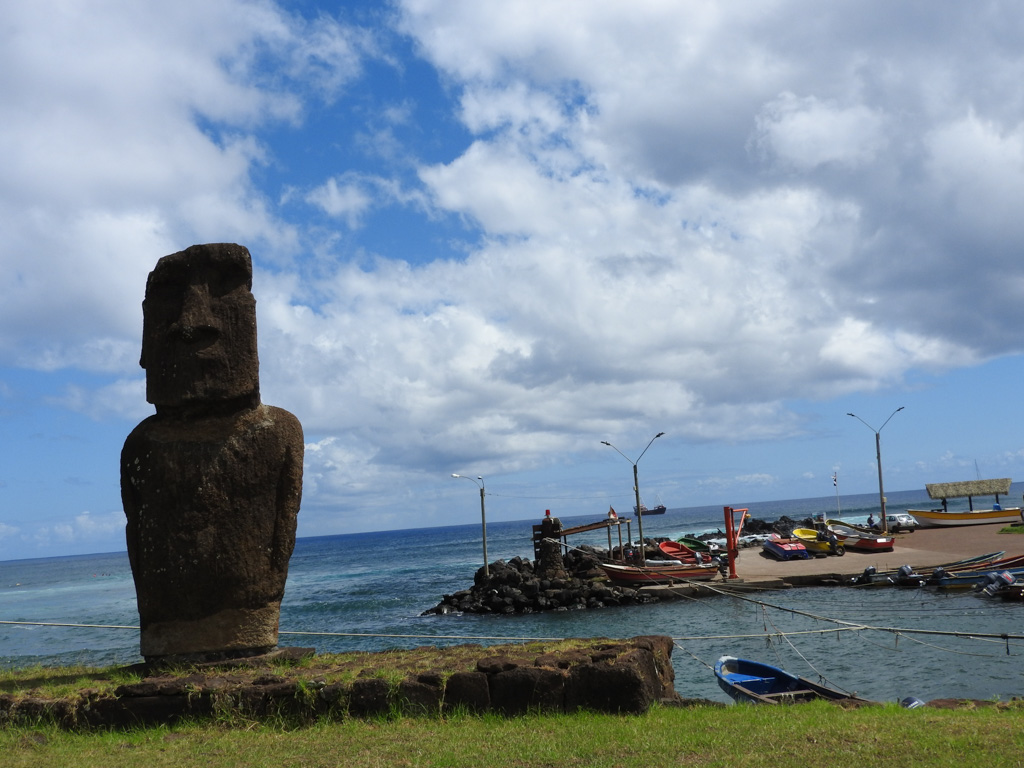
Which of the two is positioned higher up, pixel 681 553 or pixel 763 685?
pixel 763 685

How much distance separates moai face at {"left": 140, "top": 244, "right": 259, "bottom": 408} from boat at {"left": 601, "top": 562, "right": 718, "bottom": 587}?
30.2 metres

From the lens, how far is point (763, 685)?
1318 centimetres

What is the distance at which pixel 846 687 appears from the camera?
16.3 m

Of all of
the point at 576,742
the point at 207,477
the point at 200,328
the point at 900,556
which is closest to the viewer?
the point at 576,742

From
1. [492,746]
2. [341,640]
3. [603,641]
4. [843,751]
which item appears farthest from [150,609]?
[341,640]

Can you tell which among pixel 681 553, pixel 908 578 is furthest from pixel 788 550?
pixel 908 578

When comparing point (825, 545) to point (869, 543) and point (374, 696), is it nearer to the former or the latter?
point (869, 543)

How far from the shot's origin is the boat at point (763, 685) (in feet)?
39.1

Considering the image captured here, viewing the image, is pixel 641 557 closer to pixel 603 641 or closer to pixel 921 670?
pixel 921 670

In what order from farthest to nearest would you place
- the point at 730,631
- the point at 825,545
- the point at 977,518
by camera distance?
1. the point at 977,518
2. the point at 825,545
3. the point at 730,631

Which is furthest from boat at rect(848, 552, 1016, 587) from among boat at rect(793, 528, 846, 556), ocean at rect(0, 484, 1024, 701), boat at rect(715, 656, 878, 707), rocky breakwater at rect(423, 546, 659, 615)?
boat at rect(715, 656, 878, 707)

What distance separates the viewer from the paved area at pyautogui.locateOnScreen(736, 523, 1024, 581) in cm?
3653

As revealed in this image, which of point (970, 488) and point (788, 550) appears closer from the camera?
point (788, 550)

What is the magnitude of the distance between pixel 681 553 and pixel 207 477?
41.7 metres
